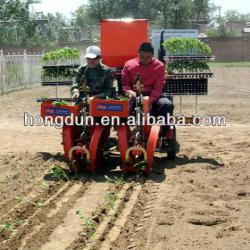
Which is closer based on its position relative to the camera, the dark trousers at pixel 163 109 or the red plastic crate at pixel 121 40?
the dark trousers at pixel 163 109

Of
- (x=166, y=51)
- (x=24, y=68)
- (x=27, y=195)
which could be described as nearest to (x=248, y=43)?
(x=24, y=68)

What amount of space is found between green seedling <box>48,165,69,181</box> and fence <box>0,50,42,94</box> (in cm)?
1378

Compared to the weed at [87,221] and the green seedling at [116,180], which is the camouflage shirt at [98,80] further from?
the weed at [87,221]

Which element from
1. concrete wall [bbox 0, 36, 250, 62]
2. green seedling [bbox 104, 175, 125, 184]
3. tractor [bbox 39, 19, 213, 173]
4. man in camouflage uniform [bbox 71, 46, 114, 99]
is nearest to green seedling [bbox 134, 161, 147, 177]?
tractor [bbox 39, 19, 213, 173]

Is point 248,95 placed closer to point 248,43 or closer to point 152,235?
point 152,235

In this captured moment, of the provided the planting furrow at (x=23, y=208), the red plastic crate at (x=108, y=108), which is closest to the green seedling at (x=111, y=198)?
the planting furrow at (x=23, y=208)

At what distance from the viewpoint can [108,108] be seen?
7766 millimetres

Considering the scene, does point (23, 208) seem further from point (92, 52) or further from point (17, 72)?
point (17, 72)

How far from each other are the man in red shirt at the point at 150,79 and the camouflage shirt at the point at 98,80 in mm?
266

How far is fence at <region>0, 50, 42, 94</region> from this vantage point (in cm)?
2145

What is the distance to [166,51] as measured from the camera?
9.72 metres

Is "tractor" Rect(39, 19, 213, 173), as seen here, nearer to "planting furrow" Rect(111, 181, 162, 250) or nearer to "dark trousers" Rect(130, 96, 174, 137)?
"dark trousers" Rect(130, 96, 174, 137)

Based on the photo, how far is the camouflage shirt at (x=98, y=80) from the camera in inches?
340

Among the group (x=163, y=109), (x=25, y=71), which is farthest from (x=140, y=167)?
(x=25, y=71)
